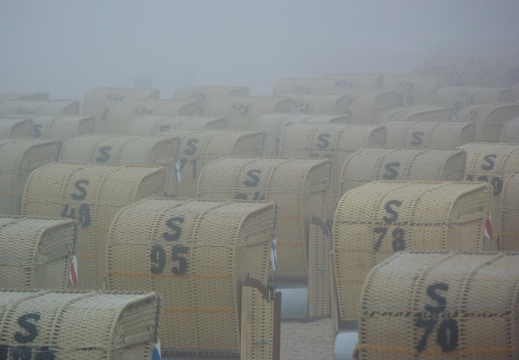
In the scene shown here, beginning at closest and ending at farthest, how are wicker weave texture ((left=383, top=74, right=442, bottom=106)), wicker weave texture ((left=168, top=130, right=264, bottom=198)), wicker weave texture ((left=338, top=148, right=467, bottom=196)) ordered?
wicker weave texture ((left=338, top=148, right=467, bottom=196))
wicker weave texture ((left=168, top=130, right=264, bottom=198))
wicker weave texture ((left=383, top=74, right=442, bottom=106))

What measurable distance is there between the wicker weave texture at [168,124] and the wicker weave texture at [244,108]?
334cm

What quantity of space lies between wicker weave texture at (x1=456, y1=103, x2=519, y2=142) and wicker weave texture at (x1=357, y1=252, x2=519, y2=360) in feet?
36.9

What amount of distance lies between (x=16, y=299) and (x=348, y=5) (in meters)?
67.5

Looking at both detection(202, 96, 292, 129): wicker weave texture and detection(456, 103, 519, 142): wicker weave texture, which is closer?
detection(456, 103, 519, 142): wicker weave texture

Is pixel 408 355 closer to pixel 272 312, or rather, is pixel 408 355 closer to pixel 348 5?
pixel 272 312

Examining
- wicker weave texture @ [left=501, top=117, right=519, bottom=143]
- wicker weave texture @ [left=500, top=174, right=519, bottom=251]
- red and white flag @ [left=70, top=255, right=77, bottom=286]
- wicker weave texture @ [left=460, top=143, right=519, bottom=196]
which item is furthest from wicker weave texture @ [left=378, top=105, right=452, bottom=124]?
red and white flag @ [left=70, top=255, right=77, bottom=286]

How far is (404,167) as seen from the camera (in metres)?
12.9

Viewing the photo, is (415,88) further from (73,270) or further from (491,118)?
(73,270)

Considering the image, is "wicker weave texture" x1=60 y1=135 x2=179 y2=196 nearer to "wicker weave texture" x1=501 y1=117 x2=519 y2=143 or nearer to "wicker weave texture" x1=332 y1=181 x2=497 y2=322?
"wicker weave texture" x1=332 y1=181 x2=497 y2=322

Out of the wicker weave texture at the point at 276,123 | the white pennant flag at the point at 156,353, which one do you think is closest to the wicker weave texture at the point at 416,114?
the wicker weave texture at the point at 276,123

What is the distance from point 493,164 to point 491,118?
21.0ft

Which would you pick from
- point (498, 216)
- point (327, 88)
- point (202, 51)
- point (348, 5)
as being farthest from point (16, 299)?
point (348, 5)

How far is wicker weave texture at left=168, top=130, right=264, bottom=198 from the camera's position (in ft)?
48.7

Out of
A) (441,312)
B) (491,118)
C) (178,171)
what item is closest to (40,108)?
(178,171)
